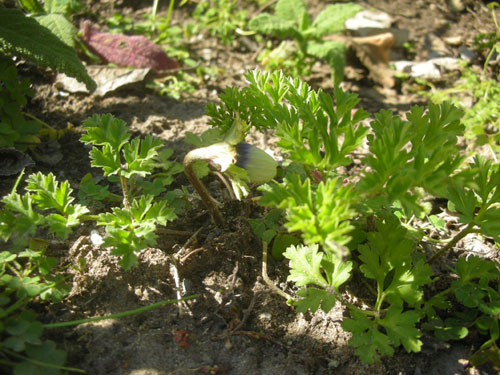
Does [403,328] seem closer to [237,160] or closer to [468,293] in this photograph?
[468,293]

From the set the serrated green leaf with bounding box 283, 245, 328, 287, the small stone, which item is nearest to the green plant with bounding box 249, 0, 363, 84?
the small stone

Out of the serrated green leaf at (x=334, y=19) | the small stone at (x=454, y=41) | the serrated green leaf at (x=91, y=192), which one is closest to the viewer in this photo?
the serrated green leaf at (x=91, y=192)

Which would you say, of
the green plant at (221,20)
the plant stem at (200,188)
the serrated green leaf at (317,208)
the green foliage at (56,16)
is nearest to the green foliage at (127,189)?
the plant stem at (200,188)

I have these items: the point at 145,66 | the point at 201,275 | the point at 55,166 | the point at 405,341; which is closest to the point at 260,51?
the point at 145,66

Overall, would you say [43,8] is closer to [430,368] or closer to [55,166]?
[55,166]

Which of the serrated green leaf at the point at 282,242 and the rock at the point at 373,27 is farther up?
the rock at the point at 373,27

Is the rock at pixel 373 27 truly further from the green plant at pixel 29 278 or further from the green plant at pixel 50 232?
the green plant at pixel 29 278

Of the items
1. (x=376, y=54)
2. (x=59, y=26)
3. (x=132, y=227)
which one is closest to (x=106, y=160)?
(x=132, y=227)
